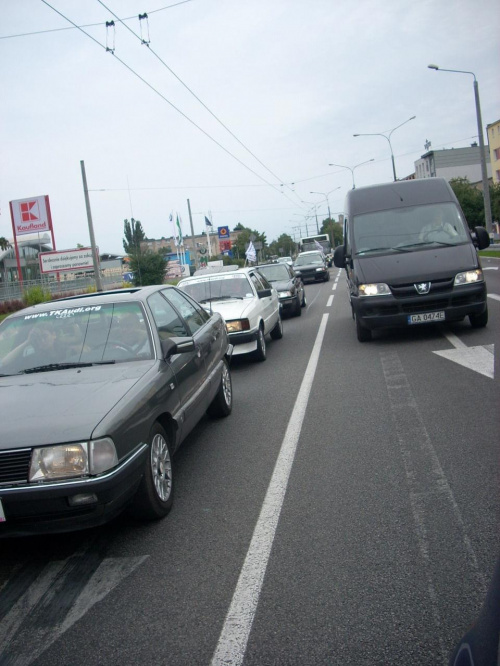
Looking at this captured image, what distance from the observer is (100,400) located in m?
4.08

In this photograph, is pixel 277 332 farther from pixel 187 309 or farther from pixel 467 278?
pixel 187 309

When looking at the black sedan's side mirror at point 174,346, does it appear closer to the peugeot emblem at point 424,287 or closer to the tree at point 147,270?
the peugeot emblem at point 424,287

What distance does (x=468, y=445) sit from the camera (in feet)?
16.9

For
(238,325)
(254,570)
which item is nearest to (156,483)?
(254,570)

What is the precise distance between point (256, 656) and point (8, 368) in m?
3.20

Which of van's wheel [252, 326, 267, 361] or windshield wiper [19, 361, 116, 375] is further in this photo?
van's wheel [252, 326, 267, 361]

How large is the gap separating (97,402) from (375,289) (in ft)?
22.3

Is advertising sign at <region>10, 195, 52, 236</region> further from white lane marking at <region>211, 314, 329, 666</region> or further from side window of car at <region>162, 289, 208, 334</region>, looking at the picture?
white lane marking at <region>211, 314, 329, 666</region>

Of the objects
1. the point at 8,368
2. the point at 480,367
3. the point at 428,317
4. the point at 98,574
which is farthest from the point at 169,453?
the point at 428,317

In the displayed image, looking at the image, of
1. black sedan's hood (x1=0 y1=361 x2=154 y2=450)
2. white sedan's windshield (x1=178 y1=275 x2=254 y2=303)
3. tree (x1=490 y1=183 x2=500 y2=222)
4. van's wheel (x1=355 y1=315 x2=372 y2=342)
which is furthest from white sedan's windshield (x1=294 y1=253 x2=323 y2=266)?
black sedan's hood (x1=0 y1=361 x2=154 y2=450)

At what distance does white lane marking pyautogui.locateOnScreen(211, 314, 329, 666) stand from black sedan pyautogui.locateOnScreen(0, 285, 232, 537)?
740 mm

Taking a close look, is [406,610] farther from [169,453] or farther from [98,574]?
[169,453]

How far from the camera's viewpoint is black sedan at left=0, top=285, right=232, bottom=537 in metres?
3.62

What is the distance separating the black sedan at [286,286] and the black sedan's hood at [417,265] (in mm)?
6113
